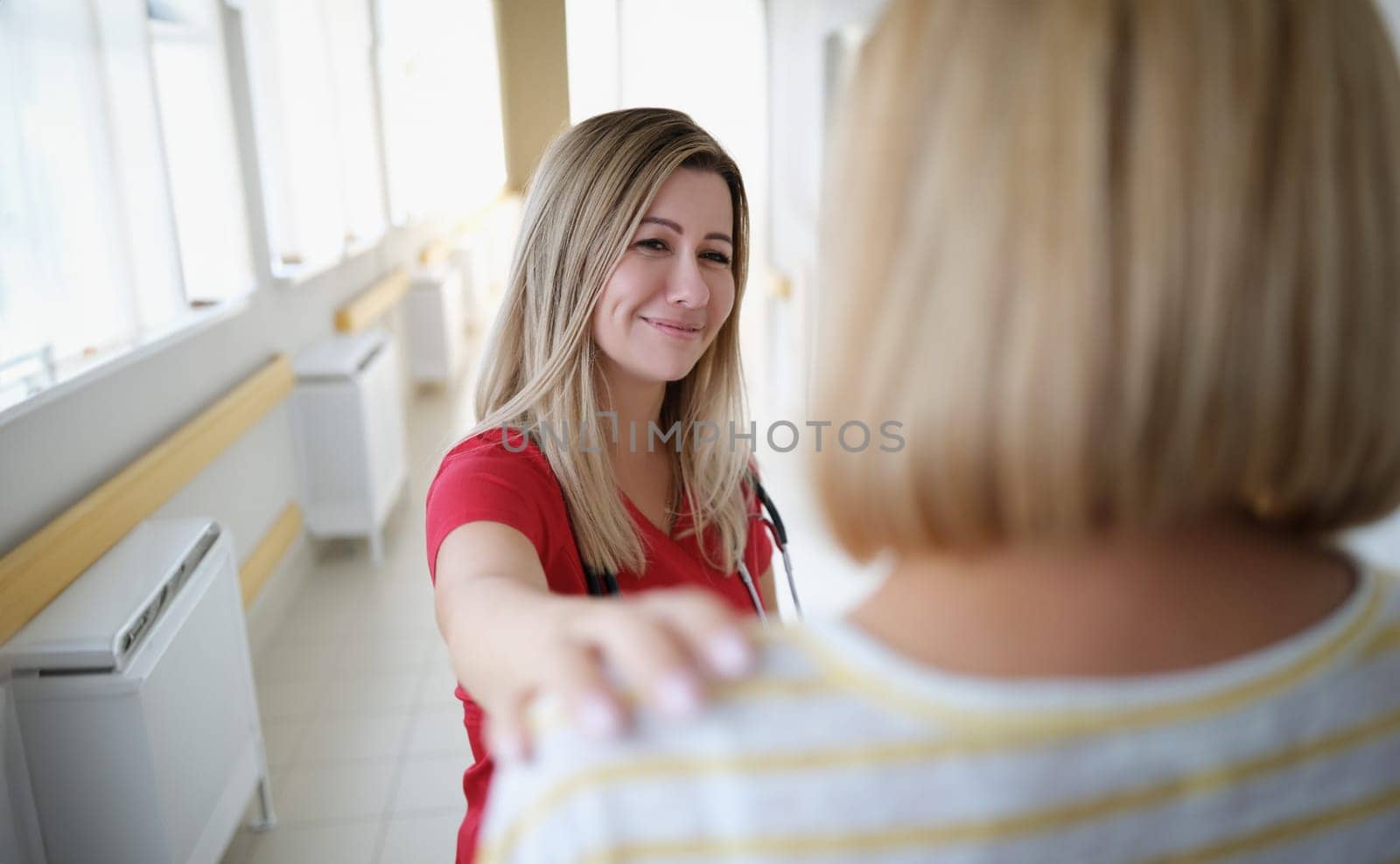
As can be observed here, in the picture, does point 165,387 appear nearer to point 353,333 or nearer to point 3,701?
point 3,701

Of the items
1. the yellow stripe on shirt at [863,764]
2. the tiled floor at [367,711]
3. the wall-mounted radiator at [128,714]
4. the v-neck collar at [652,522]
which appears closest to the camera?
the yellow stripe on shirt at [863,764]

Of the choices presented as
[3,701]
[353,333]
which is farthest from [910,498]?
[353,333]

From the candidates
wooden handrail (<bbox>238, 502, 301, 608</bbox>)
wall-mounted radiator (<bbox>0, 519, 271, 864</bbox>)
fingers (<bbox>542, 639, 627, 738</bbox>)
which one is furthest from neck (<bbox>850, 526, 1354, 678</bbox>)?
wooden handrail (<bbox>238, 502, 301, 608</bbox>)

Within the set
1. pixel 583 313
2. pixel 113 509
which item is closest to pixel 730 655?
pixel 583 313

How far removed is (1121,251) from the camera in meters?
0.42

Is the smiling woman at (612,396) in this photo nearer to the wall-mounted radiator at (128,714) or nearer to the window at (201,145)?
the wall-mounted radiator at (128,714)

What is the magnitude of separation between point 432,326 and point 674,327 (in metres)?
5.79

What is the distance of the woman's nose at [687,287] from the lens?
4.69 feet

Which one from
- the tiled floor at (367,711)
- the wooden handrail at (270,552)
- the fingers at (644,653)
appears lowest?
the tiled floor at (367,711)

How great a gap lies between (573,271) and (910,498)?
1017 millimetres

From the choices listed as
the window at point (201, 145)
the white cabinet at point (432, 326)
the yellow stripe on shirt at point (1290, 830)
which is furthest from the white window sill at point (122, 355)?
the white cabinet at point (432, 326)

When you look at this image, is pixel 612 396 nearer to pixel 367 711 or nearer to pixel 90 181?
pixel 90 181

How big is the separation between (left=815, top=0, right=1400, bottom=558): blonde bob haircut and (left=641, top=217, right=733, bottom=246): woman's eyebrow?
966mm

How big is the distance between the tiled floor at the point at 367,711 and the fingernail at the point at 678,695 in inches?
51.7
